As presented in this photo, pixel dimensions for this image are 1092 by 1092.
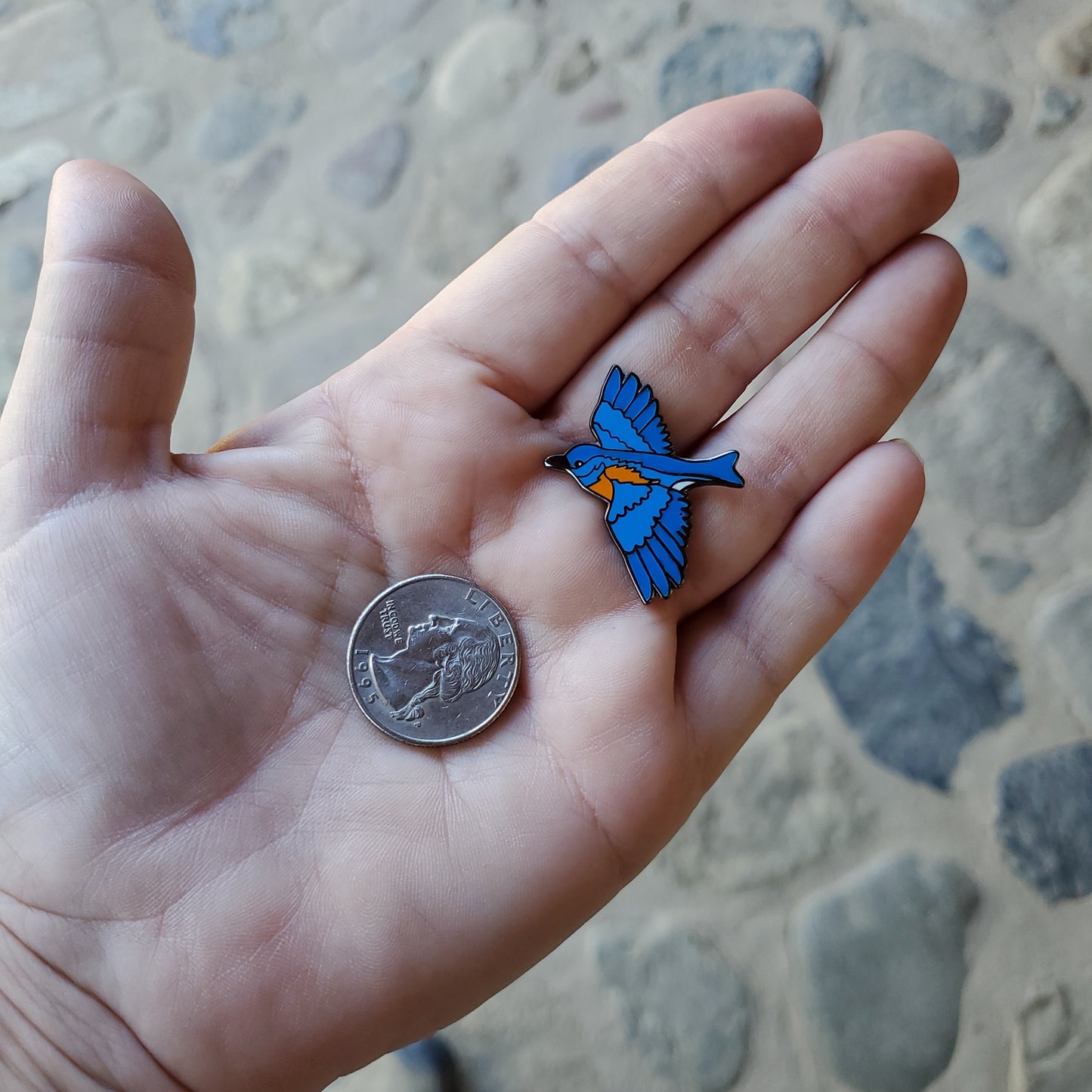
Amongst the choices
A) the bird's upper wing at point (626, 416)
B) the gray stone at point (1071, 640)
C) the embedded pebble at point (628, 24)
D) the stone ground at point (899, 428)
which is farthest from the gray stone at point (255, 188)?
the gray stone at point (1071, 640)

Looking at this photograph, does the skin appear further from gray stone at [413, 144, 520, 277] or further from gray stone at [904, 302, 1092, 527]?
gray stone at [413, 144, 520, 277]

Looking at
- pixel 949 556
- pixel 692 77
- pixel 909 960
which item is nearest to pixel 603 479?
pixel 949 556

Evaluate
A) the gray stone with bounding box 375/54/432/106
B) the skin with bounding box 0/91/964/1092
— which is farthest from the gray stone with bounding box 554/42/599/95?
the skin with bounding box 0/91/964/1092

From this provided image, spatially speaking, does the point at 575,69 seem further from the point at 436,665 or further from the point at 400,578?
the point at 436,665

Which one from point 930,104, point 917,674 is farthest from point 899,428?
point 930,104

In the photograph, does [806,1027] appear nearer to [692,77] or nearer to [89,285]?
[89,285]

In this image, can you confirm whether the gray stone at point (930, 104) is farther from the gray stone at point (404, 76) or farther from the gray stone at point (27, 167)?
the gray stone at point (27, 167)
